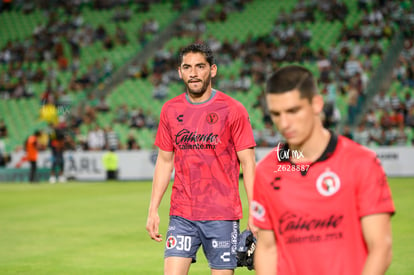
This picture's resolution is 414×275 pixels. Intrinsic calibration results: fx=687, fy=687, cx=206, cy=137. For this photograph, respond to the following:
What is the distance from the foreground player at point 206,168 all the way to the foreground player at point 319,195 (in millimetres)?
2311

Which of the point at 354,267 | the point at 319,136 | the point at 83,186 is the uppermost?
the point at 319,136

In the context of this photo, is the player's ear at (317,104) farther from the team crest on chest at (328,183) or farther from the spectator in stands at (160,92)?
the spectator in stands at (160,92)

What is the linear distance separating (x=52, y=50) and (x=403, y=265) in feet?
116

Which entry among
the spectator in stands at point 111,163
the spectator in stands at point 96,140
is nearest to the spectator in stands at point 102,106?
the spectator in stands at point 96,140

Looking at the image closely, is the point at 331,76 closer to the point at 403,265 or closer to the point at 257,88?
the point at 257,88

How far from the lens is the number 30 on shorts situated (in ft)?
19.0

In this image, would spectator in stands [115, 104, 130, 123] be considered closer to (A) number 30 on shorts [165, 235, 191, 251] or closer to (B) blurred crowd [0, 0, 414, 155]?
(B) blurred crowd [0, 0, 414, 155]

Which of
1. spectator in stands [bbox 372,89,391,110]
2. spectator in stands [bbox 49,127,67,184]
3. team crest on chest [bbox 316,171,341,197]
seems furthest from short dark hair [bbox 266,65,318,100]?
spectator in stands [bbox 372,89,391,110]

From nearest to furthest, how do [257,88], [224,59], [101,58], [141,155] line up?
[141,155], [257,88], [224,59], [101,58]

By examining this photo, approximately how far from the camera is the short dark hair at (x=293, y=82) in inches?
131

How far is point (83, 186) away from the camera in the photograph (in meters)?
26.9

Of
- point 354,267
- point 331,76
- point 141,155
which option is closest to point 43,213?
point 141,155

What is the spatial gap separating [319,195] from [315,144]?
0.84ft

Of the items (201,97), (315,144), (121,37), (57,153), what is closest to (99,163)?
(57,153)
